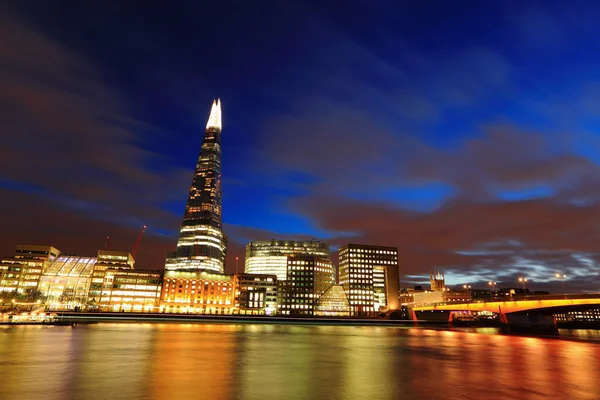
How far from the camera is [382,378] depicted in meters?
25.5

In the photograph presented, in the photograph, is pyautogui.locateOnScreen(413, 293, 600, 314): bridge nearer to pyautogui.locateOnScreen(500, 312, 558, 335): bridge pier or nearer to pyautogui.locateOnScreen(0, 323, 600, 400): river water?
pyautogui.locateOnScreen(500, 312, 558, 335): bridge pier

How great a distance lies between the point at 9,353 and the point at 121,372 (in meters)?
18.7

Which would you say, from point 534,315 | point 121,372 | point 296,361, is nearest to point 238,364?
point 296,361

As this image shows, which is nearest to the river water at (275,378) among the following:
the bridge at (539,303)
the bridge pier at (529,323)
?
the bridge at (539,303)

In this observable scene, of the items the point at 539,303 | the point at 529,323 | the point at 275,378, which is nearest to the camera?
the point at 275,378

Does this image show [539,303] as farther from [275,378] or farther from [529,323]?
[275,378]

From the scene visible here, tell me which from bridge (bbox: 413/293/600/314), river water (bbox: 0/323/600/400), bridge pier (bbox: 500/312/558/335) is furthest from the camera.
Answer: bridge pier (bbox: 500/312/558/335)

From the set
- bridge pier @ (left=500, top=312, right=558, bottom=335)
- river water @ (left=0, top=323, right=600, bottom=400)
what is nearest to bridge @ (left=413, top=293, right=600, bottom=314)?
bridge pier @ (left=500, top=312, right=558, bottom=335)

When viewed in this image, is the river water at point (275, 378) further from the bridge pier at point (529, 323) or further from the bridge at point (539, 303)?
the bridge pier at point (529, 323)

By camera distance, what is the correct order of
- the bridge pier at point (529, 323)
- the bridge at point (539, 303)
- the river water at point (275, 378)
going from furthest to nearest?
the bridge pier at point (529, 323) < the bridge at point (539, 303) < the river water at point (275, 378)

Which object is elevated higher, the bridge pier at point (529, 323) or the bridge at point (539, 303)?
the bridge at point (539, 303)

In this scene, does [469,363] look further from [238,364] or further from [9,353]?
[9,353]

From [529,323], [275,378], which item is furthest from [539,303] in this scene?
[275,378]

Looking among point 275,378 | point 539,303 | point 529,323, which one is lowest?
point 275,378
